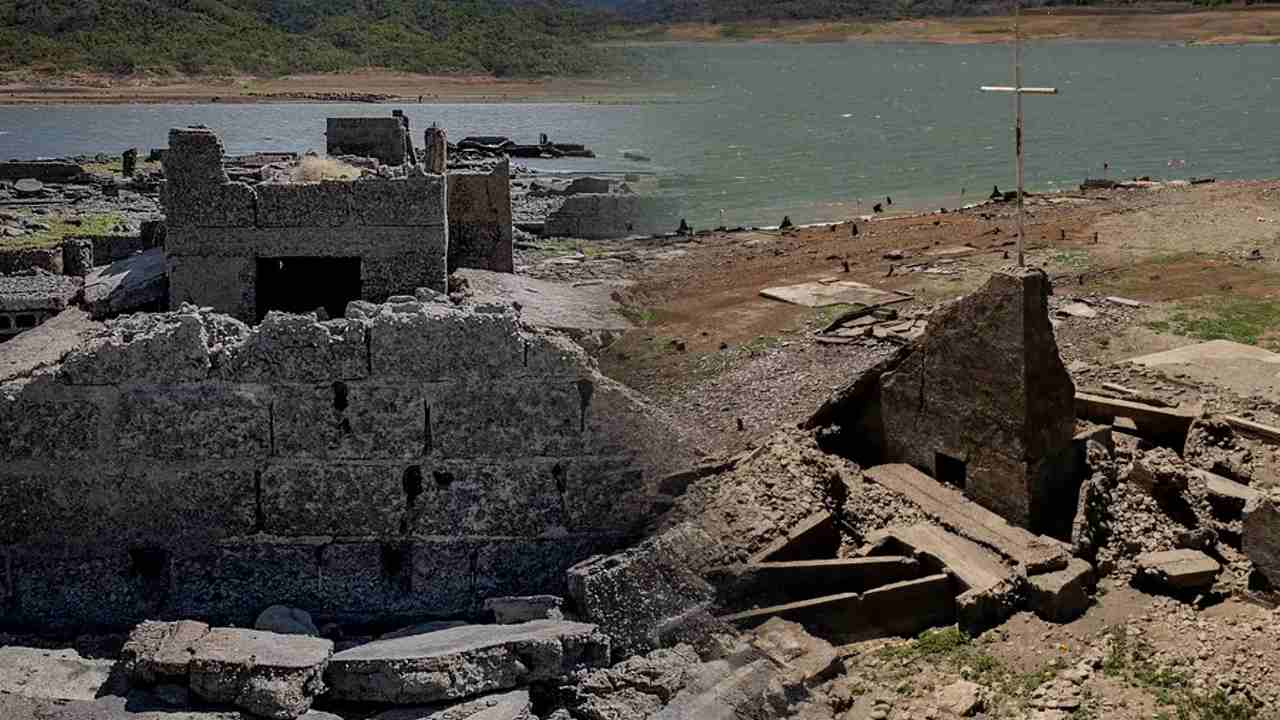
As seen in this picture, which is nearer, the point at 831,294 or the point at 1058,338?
the point at 1058,338

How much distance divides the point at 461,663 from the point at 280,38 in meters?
93.4

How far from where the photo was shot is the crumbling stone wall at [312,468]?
834 centimetres

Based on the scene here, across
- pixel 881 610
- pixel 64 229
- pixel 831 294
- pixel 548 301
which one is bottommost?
pixel 881 610

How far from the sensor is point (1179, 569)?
33.0ft

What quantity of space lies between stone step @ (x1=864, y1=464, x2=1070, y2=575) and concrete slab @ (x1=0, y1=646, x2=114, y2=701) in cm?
629

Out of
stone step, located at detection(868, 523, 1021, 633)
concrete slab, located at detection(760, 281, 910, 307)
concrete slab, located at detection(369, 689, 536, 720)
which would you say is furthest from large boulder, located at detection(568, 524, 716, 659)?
concrete slab, located at detection(760, 281, 910, 307)

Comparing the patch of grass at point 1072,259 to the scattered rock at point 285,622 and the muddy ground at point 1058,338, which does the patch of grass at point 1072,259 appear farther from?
the scattered rock at point 285,622

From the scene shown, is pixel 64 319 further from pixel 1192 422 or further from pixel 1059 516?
pixel 1192 422

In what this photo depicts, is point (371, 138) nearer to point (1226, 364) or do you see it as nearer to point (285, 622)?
point (285, 622)

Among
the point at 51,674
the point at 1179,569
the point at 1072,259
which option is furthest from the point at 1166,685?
the point at 1072,259

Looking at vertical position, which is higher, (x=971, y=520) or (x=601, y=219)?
(x=601, y=219)

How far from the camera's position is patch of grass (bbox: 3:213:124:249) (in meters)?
26.2

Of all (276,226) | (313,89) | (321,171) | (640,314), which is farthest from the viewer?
(313,89)

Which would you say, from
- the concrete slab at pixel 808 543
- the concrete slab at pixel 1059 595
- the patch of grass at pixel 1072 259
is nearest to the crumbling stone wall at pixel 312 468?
the concrete slab at pixel 808 543
